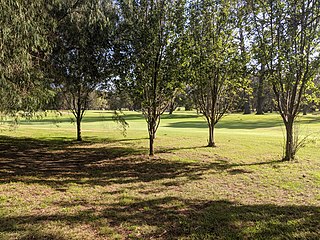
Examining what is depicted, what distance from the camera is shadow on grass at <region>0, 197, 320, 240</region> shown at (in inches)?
150

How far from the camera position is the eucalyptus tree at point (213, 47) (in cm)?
1095

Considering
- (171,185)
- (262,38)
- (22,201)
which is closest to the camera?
(22,201)

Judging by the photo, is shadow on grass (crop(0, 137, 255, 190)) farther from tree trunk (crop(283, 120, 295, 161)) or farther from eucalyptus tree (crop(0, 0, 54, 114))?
tree trunk (crop(283, 120, 295, 161))

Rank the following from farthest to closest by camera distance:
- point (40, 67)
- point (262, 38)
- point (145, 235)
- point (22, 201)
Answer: point (262, 38) < point (40, 67) < point (22, 201) < point (145, 235)

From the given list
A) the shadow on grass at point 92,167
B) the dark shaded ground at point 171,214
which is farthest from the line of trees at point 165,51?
the dark shaded ground at point 171,214

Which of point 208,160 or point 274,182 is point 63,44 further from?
point 274,182

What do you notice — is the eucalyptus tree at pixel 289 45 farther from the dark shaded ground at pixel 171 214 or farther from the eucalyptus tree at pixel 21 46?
the eucalyptus tree at pixel 21 46

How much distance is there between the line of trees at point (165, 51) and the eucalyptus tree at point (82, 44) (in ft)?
0.11

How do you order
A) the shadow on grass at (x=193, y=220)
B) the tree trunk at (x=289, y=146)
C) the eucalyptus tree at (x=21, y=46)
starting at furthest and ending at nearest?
the tree trunk at (x=289, y=146) → the eucalyptus tree at (x=21, y=46) → the shadow on grass at (x=193, y=220)

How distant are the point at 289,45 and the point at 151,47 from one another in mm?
4675

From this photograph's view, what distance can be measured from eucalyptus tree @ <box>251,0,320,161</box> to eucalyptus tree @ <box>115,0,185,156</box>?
3.03m

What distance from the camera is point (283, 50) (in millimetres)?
8727

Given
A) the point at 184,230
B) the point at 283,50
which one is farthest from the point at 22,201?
the point at 283,50

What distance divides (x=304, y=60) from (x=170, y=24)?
4.80m
